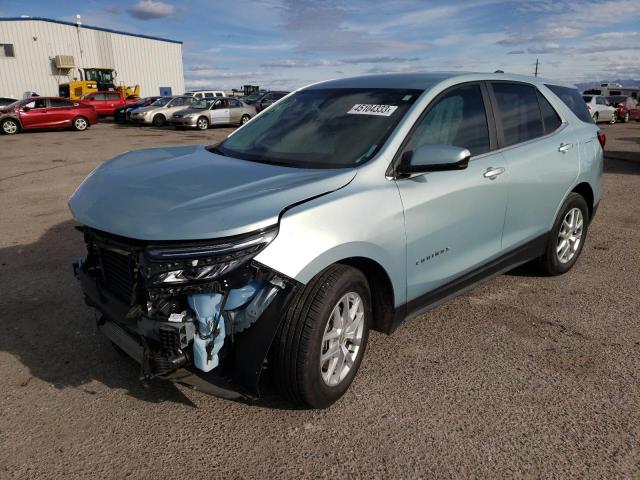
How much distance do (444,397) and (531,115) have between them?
2.53 metres

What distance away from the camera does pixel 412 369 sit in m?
3.27

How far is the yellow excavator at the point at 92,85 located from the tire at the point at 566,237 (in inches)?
1204

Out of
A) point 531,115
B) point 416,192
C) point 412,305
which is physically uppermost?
point 531,115

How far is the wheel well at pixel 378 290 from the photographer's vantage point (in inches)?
112

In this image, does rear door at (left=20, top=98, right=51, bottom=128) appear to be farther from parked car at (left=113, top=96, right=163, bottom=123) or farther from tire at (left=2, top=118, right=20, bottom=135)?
parked car at (left=113, top=96, right=163, bottom=123)

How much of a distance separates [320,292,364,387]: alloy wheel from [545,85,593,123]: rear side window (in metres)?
3.13

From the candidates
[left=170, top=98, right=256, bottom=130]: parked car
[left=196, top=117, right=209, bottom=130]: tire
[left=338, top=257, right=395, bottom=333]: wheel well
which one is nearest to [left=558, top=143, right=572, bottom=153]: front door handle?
[left=338, top=257, right=395, bottom=333]: wheel well

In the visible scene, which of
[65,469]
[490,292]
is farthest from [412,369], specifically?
[65,469]

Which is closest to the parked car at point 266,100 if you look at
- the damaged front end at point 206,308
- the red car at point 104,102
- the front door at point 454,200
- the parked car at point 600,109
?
the red car at point 104,102

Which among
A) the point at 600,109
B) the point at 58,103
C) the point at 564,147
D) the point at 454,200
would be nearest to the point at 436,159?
the point at 454,200

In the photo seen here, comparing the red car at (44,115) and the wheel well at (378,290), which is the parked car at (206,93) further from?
the wheel well at (378,290)

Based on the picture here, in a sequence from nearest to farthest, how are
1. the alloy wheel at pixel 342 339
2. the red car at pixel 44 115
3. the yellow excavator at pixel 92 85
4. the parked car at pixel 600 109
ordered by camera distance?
1. the alloy wheel at pixel 342 339
2. the red car at pixel 44 115
3. the parked car at pixel 600 109
4. the yellow excavator at pixel 92 85

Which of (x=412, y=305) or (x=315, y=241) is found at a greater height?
(x=315, y=241)

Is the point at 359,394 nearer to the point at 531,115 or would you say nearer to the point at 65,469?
the point at 65,469
